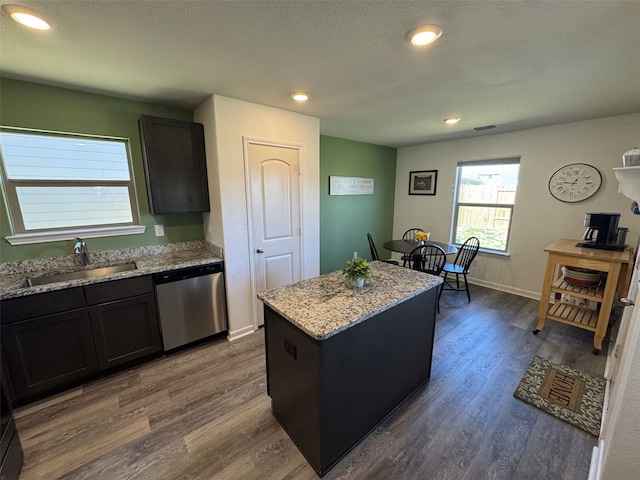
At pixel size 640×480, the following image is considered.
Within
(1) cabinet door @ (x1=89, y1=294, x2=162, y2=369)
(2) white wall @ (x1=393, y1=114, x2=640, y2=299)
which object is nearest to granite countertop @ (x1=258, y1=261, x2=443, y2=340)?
(1) cabinet door @ (x1=89, y1=294, x2=162, y2=369)

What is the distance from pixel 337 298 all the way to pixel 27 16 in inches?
82.6

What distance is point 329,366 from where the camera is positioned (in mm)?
1287

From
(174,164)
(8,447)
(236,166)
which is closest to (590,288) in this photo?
(236,166)

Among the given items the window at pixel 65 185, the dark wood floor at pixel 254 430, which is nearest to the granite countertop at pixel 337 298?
the dark wood floor at pixel 254 430

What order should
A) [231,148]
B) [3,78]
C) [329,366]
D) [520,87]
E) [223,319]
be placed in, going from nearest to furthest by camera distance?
1. [329,366]
2. [3,78]
3. [520,87]
4. [231,148]
5. [223,319]

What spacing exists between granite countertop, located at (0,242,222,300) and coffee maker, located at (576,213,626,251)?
3834 millimetres

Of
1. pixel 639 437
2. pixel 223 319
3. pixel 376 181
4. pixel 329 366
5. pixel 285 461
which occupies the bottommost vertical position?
pixel 285 461

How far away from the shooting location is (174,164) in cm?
241

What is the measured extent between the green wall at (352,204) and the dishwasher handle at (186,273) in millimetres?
1943

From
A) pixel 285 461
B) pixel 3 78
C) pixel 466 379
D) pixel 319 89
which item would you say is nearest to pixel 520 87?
pixel 319 89

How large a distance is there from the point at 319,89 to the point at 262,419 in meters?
2.54

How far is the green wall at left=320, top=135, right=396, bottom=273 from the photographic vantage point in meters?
4.08

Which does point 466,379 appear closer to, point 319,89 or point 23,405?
point 319,89

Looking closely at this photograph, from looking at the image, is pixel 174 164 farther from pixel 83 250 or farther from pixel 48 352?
pixel 48 352
